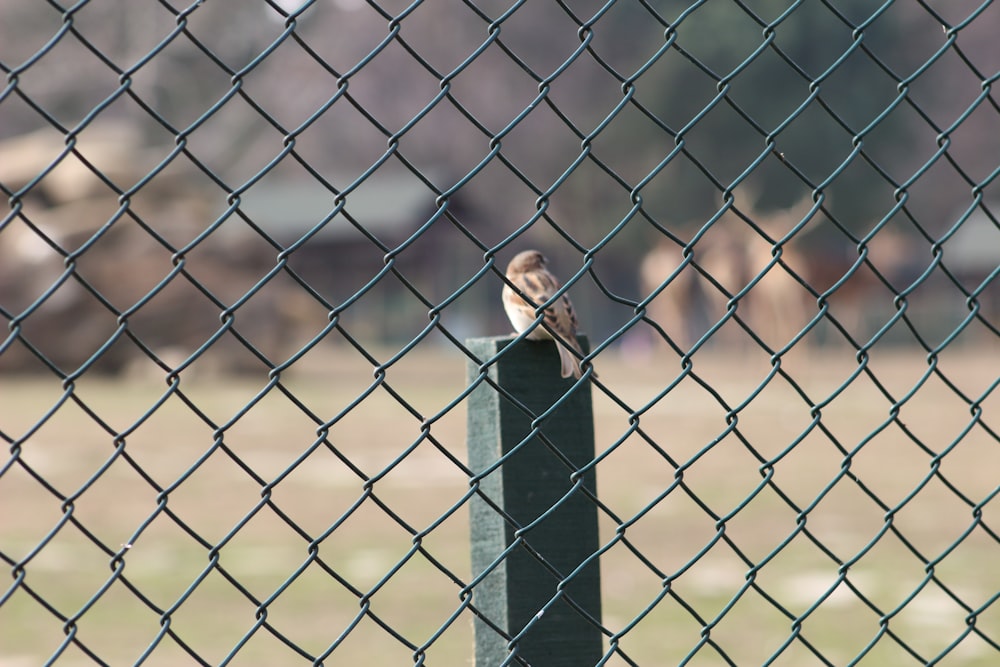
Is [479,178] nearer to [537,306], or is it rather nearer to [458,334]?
[458,334]

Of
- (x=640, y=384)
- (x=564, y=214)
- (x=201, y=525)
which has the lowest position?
(x=201, y=525)

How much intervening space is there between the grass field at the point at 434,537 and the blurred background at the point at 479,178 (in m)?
4.92

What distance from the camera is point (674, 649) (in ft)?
16.9

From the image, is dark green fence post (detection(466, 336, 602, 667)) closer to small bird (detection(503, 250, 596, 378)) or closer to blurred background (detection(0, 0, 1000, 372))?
small bird (detection(503, 250, 596, 378))

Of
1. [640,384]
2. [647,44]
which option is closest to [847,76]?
[647,44]

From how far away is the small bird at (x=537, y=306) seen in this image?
2.09m

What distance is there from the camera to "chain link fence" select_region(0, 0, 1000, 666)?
207cm

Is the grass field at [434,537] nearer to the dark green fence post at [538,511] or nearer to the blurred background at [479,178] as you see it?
the dark green fence post at [538,511]

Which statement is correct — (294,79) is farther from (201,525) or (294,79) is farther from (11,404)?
(201,525)

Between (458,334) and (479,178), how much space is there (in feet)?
36.6

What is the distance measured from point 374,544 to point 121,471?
4.11 m

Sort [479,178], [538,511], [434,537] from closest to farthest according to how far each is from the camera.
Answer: [538,511] < [434,537] < [479,178]

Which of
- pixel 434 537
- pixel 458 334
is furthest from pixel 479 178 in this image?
pixel 434 537

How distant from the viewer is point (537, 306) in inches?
82.4
